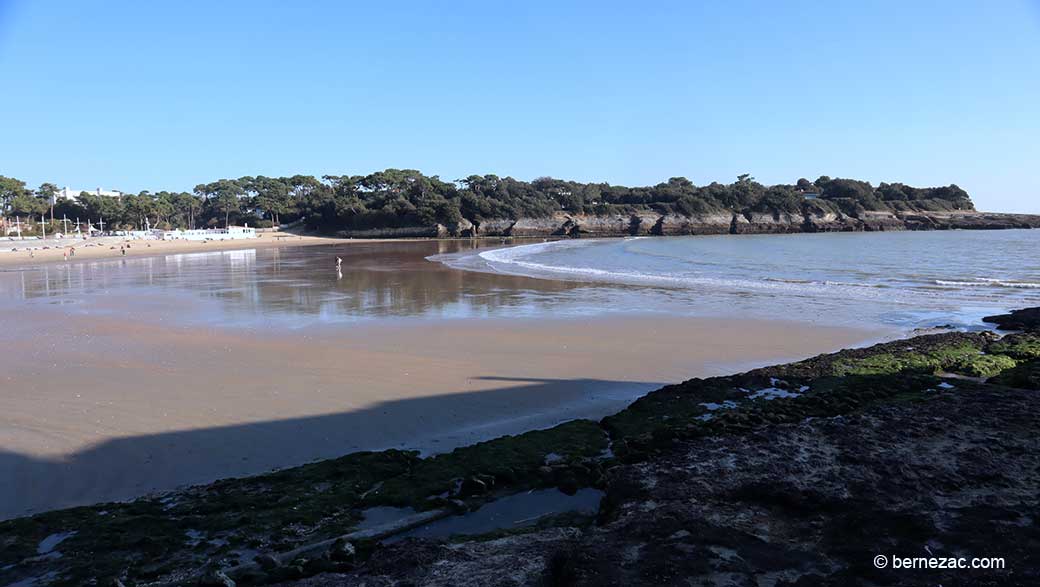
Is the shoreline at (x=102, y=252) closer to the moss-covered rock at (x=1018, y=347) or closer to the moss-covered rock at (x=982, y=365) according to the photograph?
the moss-covered rock at (x=982, y=365)

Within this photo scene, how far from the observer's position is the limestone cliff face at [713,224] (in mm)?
80812

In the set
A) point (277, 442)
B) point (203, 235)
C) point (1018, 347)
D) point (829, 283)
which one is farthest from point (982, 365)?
point (203, 235)

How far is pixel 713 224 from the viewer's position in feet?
290

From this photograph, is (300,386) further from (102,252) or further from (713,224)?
(713,224)

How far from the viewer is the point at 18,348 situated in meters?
11.4

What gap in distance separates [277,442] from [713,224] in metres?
88.1

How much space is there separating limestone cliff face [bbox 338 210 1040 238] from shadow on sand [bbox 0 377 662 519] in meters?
71.6

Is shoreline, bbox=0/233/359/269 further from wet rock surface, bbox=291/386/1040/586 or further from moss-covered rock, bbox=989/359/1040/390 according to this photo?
moss-covered rock, bbox=989/359/1040/390

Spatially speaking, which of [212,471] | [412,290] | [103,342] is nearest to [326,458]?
[212,471]

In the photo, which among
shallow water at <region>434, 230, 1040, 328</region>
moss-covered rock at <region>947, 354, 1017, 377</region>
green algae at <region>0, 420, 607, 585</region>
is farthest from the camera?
shallow water at <region>434, 230, 1040, 328</region>

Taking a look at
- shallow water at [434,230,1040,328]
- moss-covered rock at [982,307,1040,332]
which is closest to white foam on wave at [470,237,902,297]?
shallow water at [434,230,1040,328]

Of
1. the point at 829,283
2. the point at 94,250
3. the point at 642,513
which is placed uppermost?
the point at 94,250

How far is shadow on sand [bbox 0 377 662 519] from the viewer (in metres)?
5.41

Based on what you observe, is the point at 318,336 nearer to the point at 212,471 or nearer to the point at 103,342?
the point at 103,342
